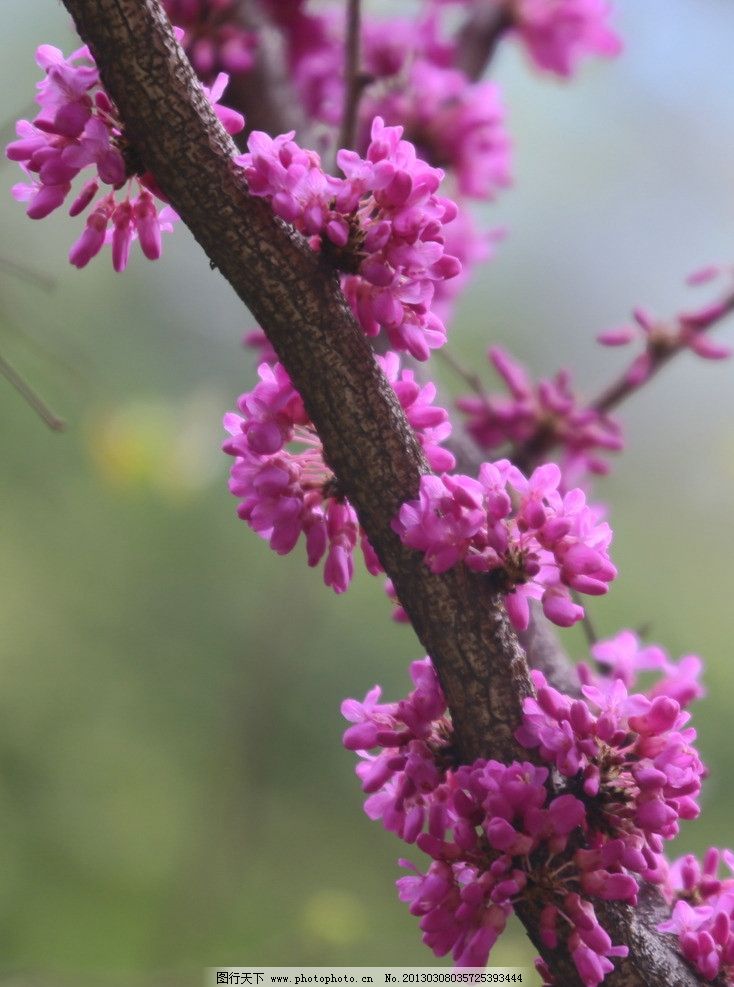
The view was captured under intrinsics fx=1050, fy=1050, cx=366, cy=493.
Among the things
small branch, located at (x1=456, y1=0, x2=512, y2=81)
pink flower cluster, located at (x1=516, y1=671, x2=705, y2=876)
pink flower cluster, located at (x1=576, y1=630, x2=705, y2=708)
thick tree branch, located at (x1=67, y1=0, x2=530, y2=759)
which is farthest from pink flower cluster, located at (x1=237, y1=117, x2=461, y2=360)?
small branch, located at (x1=456, y1=0, x2=512, y2=81)

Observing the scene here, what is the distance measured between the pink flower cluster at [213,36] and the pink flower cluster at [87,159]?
0.60m

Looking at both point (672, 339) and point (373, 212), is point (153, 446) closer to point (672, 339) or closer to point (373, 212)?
point (672, 339)

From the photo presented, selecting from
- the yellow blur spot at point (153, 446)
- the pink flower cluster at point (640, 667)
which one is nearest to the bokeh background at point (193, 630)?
the yellow blur spot at point (153, 446)

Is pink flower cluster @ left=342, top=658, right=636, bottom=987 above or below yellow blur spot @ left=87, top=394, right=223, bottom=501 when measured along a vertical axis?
below

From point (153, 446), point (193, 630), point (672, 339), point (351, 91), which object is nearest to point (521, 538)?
point (351, 91)

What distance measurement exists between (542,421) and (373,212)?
2.49 feet

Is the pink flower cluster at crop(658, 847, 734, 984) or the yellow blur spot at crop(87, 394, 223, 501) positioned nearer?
the pink flower cluster at crop(658, 847, 734, 984)

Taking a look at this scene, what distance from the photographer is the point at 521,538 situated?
74cm

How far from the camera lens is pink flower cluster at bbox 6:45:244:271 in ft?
2.28

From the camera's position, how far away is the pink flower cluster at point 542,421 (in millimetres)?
1438

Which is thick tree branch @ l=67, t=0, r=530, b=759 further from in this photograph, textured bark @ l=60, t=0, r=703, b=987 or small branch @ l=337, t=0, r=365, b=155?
small branch @ l=337, t=0, r=365, b=155

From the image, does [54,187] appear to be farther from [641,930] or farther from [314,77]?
[314,77]

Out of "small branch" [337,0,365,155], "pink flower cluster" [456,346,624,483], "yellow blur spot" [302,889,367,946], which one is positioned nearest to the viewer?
"small branch" [337,0,365,155]

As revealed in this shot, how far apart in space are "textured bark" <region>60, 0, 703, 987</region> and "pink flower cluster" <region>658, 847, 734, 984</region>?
0.03 m
